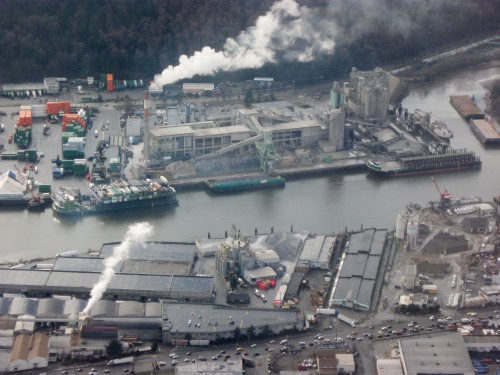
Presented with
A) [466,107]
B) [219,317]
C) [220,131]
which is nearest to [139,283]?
[219,317]

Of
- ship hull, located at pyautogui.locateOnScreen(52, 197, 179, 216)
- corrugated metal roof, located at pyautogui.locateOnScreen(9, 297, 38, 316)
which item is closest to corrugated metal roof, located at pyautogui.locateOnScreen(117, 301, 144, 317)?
corrugated metal roof, located at pyautogui.locateOnScreen(9, 297, 38, 316)

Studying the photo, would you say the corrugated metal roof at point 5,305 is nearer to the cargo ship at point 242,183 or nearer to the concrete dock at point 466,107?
the cargo ship at point 242,183

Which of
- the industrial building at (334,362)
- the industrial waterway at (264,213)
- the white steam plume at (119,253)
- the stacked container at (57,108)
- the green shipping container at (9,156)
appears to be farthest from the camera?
the stacked container at (57,108)

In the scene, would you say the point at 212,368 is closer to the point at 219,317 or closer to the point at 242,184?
the point at 219,317

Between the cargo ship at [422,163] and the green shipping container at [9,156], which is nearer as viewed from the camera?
the cargo ship at [422,163]

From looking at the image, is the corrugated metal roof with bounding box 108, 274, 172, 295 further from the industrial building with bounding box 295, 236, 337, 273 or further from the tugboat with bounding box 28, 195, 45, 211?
the tugboat with bounding box 28, 195, 45, 211

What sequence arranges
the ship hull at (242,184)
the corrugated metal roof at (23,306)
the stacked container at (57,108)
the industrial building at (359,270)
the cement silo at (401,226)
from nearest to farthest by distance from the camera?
the corrugated metal roof at (23,306)
the industrial building at (359,270)
the cement silo at (401,226)
the ship hull at (242,184)
the stacked container at (57,108)

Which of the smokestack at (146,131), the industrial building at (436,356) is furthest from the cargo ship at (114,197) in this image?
the industrial building at (436,356)

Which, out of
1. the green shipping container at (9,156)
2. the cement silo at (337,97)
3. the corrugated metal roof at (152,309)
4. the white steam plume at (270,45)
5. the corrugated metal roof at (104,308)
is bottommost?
the corrugated metal roof at (152,309)
